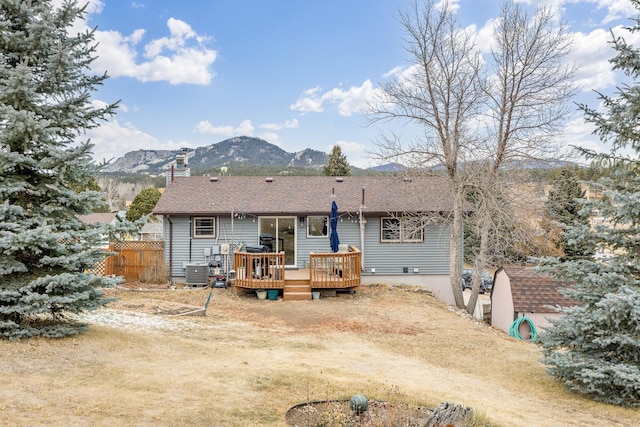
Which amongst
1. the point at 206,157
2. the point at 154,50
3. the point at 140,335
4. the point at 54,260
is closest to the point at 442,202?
the point at 140,335

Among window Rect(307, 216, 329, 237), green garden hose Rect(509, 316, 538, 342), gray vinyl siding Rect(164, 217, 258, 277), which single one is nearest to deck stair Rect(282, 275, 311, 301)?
window Rect(307, 216, 329, 237)

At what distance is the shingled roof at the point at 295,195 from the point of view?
1725 cm

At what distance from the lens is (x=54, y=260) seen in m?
6.68

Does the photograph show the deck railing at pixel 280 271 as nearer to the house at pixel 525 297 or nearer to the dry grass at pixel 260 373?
the dry grass at pixel 260 373

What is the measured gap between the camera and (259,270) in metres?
14.4

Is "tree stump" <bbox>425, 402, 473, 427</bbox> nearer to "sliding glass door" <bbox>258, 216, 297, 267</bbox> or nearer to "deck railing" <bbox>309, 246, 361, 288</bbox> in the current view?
"deck railing" <bbox>309, 246, 361, 288</bbox>

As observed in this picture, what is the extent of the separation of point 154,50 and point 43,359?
86.2 feet

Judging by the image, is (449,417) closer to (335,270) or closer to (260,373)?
(260,373)

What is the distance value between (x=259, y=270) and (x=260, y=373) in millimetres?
7843

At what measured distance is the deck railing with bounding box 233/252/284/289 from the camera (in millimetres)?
14352

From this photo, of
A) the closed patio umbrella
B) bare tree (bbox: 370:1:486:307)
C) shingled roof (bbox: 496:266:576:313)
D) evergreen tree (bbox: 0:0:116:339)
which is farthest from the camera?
the closed patio umbrella

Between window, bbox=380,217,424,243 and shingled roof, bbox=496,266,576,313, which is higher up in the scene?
window, bbox=380,217,424,243

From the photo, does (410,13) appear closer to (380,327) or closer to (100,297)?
(380,327)

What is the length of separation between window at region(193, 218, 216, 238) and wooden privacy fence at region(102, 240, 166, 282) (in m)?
1.66
